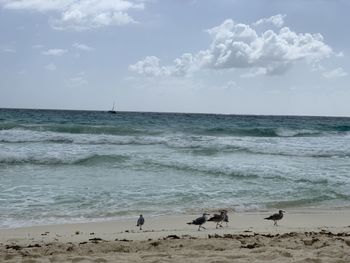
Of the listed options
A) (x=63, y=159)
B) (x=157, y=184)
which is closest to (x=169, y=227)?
(x=157, y=184)

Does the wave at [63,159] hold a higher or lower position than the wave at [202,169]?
lower

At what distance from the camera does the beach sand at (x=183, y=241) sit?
6070 mm

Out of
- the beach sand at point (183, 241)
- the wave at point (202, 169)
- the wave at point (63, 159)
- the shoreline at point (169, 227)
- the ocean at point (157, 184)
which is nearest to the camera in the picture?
the beach sand at point (183, 241)

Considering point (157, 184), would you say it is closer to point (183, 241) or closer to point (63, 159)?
point (183, 241)

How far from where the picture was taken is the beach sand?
6.07 meters

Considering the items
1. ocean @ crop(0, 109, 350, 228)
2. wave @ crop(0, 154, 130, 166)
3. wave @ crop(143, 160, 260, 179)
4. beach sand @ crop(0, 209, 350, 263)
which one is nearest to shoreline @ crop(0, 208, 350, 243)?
beach sand @ crop(0, 209, 350, 263)

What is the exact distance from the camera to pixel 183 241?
23.3 ft

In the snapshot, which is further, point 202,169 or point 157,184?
point 202,169

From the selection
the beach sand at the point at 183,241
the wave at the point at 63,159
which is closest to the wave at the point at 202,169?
the wave at the point at 63,159

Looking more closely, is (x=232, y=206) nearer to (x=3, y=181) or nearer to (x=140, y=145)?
(x=3, y=181)

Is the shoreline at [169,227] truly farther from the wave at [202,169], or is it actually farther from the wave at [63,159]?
the wave at [63,159]

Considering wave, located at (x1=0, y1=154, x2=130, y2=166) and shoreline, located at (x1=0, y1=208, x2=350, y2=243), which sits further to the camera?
wave, located at (x1=0, y1=154, x2=130, y2=166)

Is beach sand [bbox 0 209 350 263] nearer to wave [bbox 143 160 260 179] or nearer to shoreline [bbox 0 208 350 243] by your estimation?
shoreline [bbox 0 208 350 243]

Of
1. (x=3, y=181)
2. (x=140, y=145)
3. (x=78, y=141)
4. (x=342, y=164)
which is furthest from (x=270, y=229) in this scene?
(x=78, y=141)
